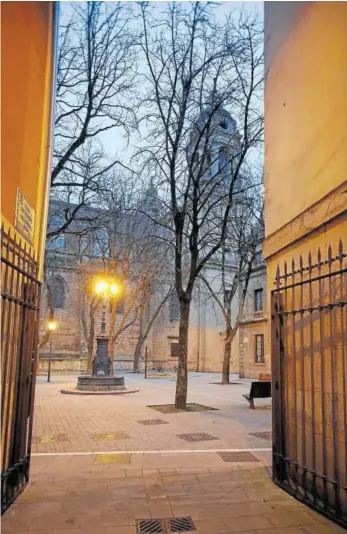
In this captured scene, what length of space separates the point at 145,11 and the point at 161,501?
1082 centimetres

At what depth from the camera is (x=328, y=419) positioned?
4.32 metres

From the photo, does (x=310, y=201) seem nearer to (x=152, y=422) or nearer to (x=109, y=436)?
(x=109, y=436)

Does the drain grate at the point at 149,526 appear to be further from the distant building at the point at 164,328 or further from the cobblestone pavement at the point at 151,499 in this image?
the distant building at the point at 164,328

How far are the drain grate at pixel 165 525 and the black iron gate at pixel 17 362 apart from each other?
136 centimetres

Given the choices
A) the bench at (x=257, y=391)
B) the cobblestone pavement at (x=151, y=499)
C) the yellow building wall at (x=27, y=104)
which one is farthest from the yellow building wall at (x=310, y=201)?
the bench at (x=257, y=391)

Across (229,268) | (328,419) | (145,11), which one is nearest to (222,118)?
(145,11)

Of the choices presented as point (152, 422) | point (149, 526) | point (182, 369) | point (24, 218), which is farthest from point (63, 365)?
point (149, 526)

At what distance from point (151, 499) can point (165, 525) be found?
686 mm

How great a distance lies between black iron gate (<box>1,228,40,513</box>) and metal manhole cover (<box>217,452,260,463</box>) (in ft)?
9.39

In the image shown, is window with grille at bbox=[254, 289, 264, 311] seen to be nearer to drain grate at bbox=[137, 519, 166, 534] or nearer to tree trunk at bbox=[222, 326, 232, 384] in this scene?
tree trunk at bbox=[222, 326, 232, 384]

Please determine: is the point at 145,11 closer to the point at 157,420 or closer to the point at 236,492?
the point at 157,420

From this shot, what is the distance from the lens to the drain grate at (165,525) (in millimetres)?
3643

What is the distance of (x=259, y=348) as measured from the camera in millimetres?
26781

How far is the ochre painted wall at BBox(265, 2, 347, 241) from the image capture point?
15.1 feet
